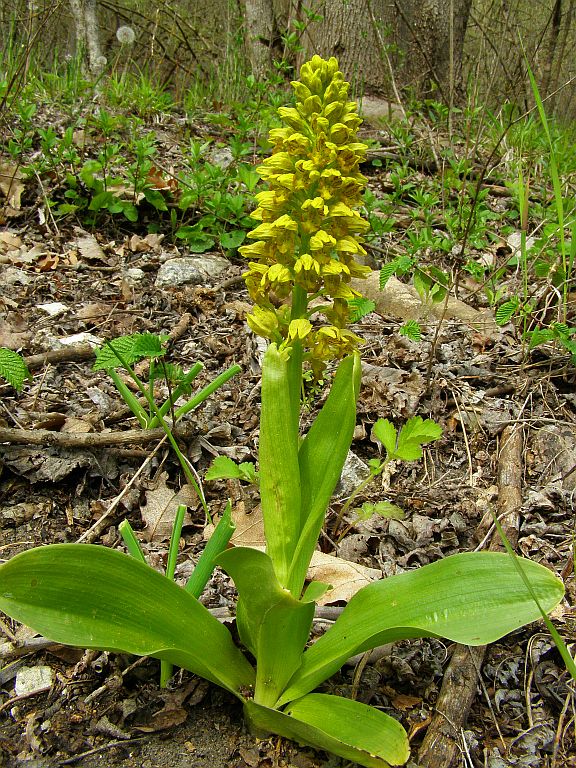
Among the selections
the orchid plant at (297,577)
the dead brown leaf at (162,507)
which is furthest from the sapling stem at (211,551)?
the dead brown leaf at (162,507)

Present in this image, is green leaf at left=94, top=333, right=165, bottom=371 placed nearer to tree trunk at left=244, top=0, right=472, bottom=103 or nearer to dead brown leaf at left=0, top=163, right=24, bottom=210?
dead brown leaf at left=0, top=163, right=24, bottom=210

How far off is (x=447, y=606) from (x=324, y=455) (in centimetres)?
50

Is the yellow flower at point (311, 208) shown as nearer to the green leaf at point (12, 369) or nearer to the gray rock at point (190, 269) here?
the green leaf at point (12, 369)

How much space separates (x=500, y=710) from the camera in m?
1.73

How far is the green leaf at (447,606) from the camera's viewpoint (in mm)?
1476

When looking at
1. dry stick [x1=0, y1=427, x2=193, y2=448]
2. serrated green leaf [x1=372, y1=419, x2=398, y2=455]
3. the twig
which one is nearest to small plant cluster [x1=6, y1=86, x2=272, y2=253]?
the twig

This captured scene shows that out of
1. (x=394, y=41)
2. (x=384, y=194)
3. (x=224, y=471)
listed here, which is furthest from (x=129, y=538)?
(x=394, y=41)

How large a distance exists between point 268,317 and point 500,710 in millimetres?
1285

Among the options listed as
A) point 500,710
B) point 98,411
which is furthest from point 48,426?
point 500,710

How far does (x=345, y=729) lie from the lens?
1497mm

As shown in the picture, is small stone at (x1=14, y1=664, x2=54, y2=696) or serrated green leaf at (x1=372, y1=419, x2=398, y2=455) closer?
small stone at (x1=14, y1=664, x2=54, y2=696)

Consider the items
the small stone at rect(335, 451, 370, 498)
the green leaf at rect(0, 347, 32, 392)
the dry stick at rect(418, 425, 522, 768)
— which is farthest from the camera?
the small stone at rect(335, 451, 370, 498)

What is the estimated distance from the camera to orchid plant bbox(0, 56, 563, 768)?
1427 millimetres

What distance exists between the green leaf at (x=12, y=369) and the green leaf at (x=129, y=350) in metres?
0.27
